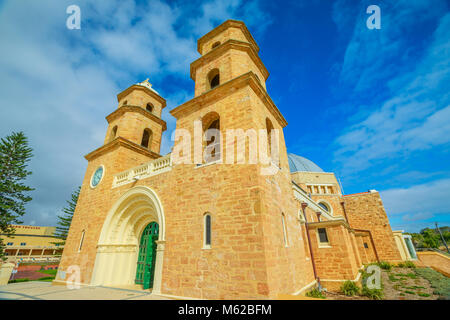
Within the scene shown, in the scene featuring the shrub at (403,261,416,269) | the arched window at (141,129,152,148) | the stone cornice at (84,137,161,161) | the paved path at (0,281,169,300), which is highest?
the arched window at (141,129,152,148)

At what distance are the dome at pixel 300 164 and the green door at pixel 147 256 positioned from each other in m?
22.4

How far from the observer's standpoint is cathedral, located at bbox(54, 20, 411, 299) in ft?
19.4

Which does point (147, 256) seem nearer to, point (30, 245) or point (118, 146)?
point (118, 146)

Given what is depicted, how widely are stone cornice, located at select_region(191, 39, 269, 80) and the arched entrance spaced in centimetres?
704

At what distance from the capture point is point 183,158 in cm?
841

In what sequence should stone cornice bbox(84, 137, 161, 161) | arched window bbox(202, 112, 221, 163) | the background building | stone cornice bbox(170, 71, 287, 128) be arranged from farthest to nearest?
the background building
stone cornice bbox(84, 137, 161, 161)
arched window bbox(202, 112, 221, 163)
stone cornice bbox(170, 71, 287, 128)

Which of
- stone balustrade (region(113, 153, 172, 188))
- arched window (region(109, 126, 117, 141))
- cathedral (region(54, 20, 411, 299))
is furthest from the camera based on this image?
arched window (region(109, 126, 117, 141))

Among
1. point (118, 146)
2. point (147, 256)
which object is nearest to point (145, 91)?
point (118, 146)

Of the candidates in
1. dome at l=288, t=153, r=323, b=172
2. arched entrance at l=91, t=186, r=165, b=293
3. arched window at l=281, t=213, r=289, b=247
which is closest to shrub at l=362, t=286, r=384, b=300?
arched window at l=281, t=213, r=289, b=247

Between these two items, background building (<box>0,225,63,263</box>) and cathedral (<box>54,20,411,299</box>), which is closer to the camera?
cathedral (<box>54,20,411,299</box>)

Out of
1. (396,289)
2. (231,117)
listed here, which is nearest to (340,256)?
(396,289)

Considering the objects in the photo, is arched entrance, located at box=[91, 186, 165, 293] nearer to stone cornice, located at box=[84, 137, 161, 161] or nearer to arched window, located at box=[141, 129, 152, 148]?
stone cornice, located at box=[84, 137, 161, 161]

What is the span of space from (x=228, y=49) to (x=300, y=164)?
24132 mm
